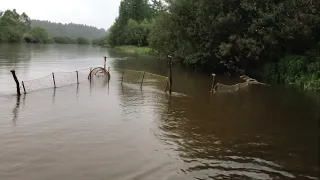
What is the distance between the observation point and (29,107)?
63.7 feet

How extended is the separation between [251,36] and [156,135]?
2060 cm

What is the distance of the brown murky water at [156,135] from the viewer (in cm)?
1099

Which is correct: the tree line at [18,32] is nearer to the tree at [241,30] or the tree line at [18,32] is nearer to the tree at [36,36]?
the tree at [36,36]

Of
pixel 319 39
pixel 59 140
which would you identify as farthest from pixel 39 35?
pixel 59 140

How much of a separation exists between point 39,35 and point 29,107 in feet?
437

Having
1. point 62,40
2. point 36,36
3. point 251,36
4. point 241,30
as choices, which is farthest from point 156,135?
point 62,40

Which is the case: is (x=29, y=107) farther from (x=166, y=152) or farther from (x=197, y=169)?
(x=197, y=169)

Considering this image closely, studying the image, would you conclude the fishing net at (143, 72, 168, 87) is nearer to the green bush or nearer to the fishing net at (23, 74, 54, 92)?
the fishing net at (23, 74, 54, 92)

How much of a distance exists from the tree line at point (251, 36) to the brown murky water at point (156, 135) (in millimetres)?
7099

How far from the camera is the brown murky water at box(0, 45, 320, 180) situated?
11.0 meters

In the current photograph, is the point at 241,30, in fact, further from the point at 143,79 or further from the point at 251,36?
the point at 143,79

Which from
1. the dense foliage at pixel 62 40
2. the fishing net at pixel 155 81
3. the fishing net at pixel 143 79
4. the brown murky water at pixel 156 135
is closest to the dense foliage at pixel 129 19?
the dense foliage at pixel 62 40

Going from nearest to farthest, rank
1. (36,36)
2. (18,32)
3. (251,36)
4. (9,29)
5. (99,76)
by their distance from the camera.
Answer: (251,36) → (99,76) → (9,29) → (18,32) → (36,36)

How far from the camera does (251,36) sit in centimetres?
3225
